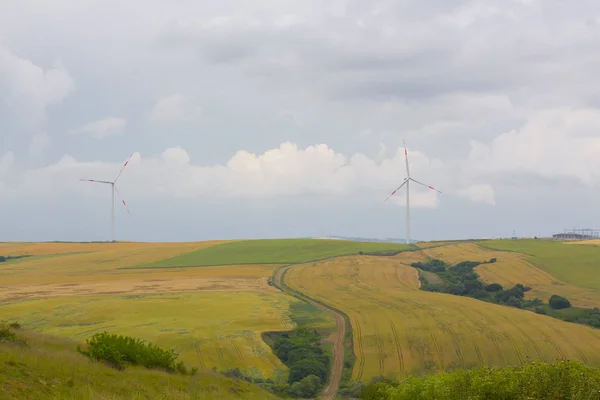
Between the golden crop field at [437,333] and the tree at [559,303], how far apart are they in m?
13.3

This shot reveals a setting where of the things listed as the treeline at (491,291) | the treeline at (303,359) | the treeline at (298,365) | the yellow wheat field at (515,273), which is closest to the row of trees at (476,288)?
the treeline at (491,291)

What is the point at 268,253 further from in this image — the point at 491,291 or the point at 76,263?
the point at 491,291

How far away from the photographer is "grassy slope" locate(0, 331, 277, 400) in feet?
79.5

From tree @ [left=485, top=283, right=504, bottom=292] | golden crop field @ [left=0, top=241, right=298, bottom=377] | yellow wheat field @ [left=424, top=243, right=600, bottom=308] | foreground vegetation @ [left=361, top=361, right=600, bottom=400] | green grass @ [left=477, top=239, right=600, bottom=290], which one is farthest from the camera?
green grass @ [left=477, top=239, right=600, bottom=290]

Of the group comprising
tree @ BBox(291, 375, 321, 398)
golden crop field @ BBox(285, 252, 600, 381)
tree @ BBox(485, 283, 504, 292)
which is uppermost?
tree @ BBox(485, 283, 504, 292)

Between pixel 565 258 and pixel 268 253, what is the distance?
282 ft

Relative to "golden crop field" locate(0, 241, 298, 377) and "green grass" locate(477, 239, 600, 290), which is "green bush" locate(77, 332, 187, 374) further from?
"green grass" locate(477, 239, 600, 290)

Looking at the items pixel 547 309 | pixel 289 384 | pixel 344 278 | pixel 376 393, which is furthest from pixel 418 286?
pixel 376 393

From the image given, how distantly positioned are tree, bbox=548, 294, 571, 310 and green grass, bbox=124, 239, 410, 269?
234 ft

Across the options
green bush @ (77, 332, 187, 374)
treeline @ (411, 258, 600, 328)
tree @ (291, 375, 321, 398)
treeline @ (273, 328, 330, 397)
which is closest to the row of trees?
treeline @ (411, 258, 600, 328)

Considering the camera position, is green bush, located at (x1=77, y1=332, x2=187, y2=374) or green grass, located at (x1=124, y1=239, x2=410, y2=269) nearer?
green bush, located at (x1=77, y1=332, x2=187, y2=374)

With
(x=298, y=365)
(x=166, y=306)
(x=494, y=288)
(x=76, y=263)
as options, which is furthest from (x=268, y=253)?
(x=298, y=365)

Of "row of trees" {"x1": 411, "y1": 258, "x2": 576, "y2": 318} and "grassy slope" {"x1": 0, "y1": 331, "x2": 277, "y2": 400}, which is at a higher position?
"grassy slope" {"x1": 0, "y1": 331, "x2": 277, "y2": 400}

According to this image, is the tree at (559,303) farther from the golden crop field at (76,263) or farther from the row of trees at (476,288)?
the golden crop field at (76,263)
